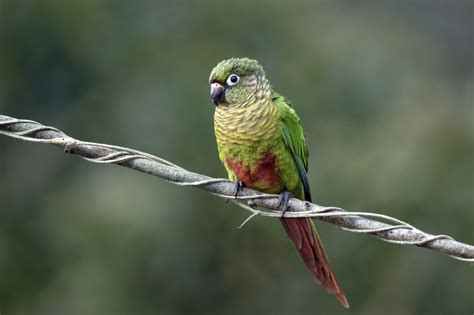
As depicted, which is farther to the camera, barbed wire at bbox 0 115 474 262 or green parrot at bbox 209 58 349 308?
green parrot at bbox 209 58 349 308

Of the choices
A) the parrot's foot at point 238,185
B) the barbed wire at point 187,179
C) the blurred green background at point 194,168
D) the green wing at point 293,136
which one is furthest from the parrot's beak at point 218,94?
the blurred green background at point 194,168

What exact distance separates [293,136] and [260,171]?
268 millimetres

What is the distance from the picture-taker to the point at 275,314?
7996mm

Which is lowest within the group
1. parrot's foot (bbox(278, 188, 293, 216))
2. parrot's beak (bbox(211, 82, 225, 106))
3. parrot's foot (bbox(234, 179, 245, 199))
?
parrot's foot (bbox(278, 188, 293, 216))

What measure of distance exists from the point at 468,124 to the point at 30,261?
4.36 metres

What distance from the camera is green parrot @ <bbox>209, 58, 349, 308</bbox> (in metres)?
4.52

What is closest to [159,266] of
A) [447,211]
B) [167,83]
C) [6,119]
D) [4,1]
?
[167,83]

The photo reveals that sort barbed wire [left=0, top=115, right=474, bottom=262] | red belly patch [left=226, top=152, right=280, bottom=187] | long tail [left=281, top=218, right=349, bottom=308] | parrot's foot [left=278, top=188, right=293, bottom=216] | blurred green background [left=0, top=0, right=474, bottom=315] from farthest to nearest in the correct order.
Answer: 1. blurred green background [left=0, top=0, right=474, bottom=315]
2. red belly patch [left=226, top=152, right=280, bottom=187]
3. long tail [left=281, top=218, right=349, bottom=308]
4. parrot's foot [left=278, top=188, right=293, bottom=216]
5. barbed wire [left=0, top=115, right=474, bottom=262]

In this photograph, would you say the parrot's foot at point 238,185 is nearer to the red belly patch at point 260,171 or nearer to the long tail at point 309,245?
the red belly patch at point 260,171

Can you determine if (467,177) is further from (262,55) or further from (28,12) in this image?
(28,12)

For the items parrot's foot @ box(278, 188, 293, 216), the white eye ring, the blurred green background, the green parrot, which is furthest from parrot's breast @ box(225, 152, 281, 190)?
the blurred green background

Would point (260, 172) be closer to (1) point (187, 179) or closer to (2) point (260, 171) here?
(2) point (260, 171)

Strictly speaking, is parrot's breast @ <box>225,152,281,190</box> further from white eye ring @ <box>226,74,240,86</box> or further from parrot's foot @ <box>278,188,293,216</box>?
white eye ring @ <box>226,74,240,86</box>

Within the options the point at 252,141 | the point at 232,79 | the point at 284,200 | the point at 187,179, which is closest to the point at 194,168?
the point at 232,79
